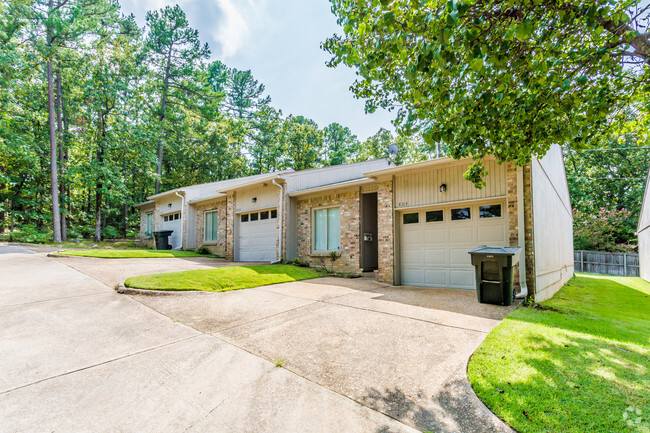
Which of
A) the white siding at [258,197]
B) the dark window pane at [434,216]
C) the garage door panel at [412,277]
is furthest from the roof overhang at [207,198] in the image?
the dark window pane at [434,216]

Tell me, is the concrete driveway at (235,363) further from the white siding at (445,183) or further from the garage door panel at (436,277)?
the white siding at (445,183)

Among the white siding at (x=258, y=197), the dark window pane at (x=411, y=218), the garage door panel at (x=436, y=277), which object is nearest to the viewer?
the garage door panel at (x=436, y=277)

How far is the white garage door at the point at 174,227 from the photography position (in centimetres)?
1577

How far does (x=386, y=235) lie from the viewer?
27.1ft

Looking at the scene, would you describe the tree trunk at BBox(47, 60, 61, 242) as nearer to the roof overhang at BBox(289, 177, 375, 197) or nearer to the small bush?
the small bush

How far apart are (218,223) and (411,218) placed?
9606 mm

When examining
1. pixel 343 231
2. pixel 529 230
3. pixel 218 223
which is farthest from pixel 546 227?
pixel 218 223

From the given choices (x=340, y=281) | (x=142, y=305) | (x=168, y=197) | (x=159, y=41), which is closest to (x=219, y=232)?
(x=168, y=197)

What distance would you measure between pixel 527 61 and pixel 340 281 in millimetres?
6548

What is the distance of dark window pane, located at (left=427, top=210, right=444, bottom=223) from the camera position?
7734 millimetres

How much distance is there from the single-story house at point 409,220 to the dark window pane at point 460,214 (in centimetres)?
2

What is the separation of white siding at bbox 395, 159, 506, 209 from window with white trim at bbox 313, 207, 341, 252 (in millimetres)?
2723

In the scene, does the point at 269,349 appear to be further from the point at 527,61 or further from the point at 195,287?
the point at 527,61

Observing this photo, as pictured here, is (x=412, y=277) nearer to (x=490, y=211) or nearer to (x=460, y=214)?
(x=460, y=214)
